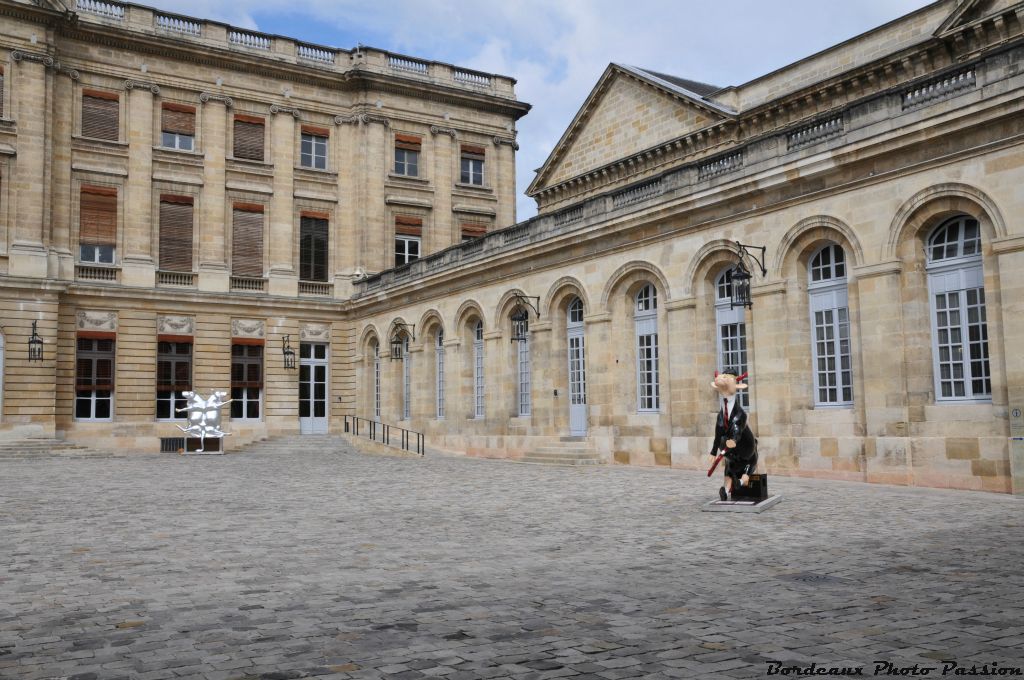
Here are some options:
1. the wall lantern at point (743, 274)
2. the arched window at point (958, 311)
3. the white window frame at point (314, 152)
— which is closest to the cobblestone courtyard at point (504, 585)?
the arched window at point (958, 311)

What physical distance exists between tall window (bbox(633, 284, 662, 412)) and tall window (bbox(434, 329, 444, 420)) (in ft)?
28.4

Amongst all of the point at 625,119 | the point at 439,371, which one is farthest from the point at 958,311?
the point at 439,371

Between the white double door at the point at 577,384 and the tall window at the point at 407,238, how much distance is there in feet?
42.2

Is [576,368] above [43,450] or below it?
above

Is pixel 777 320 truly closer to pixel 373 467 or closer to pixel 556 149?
pixel 373 467

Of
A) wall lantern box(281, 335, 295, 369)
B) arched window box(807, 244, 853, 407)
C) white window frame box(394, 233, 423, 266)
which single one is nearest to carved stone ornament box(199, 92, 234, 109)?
white window frame box(394, 233, 423, 266)

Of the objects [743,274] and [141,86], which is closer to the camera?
[743,274]

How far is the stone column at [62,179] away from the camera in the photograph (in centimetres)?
2891

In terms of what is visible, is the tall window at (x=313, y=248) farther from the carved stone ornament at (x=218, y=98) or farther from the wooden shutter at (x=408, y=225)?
the carved stone ornament at (x=218, y=98)


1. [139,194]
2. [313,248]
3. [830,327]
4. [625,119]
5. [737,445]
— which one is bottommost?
[737,445]

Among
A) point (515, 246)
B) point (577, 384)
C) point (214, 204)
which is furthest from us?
point (214, 204)

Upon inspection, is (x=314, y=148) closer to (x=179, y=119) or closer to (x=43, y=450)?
(x=179, y=119)

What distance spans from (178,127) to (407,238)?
8710mm

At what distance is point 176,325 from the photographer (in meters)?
30.7
